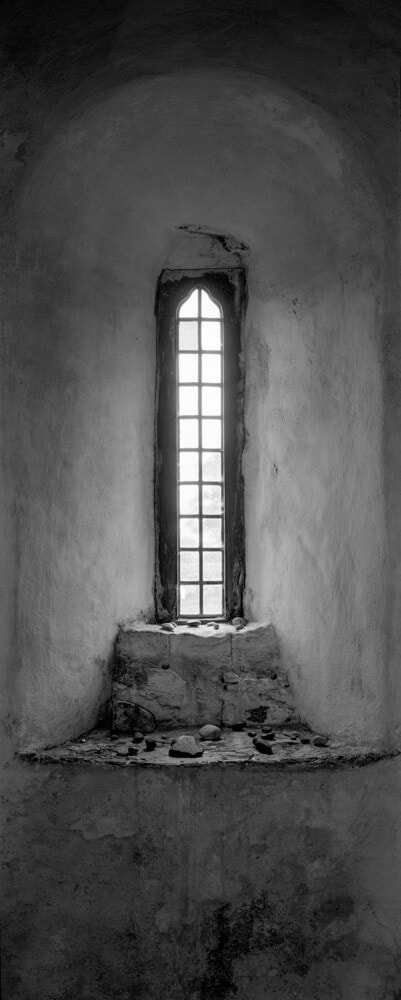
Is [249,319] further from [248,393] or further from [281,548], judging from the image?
[281,548]

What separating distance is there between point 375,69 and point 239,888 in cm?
288

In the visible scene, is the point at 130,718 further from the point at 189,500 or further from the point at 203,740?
the point at 189,500

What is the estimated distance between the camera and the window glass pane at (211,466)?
3758 mm

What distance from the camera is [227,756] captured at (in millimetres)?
3055

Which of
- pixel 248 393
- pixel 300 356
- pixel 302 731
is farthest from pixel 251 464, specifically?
pixel 302 731

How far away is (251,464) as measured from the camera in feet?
12.1

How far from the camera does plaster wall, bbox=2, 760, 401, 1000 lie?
9.76 ft

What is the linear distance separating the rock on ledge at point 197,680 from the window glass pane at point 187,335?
4.16 feet

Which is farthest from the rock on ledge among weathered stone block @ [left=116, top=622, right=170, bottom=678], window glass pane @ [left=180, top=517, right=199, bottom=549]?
window glass pane @ [left=180, top=517, right=199, bottom=549]

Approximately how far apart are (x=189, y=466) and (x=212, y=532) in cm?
31

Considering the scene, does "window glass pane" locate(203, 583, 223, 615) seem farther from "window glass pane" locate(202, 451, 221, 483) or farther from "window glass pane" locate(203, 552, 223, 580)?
"window glass pane" locate(202, 451, 221, 483)

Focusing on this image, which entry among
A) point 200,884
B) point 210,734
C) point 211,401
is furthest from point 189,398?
point 200,884

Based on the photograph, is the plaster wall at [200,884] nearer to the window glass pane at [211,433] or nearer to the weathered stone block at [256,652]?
the weathered stone block at [256,652]

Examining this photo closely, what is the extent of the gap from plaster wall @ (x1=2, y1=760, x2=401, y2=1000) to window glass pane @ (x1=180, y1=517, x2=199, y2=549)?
3.57ft
